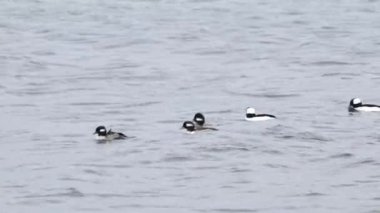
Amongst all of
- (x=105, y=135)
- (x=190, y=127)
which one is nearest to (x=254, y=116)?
(x=190, y=127)

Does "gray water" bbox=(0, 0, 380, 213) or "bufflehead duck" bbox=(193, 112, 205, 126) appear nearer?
"gray water" bbox=(0, 0, 380, 213)

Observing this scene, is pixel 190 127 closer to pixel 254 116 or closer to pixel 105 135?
pixel 105 135

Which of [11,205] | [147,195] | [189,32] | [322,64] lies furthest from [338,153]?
[189,32]

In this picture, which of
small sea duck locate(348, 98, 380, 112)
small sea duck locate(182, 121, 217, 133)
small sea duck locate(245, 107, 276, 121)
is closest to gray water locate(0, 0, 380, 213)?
small sea duck locate(182, 121, 217, 133)

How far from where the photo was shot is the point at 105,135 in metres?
28.3

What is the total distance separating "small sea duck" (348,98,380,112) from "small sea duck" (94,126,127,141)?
584 cm

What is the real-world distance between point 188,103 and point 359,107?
4077mm

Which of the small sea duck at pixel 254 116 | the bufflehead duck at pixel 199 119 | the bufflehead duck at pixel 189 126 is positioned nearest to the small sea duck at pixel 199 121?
the bufflehead duck at pixel 199 119

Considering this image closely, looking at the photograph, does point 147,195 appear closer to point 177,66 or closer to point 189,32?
point 177,66

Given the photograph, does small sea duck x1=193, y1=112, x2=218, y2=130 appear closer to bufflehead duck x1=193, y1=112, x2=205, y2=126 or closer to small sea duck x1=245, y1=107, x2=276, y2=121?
bufflehead duck x1=193, y1=112, x2=205, y2=126

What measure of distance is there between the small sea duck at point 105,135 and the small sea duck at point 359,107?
19.1 feet

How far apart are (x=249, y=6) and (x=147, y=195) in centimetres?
3153

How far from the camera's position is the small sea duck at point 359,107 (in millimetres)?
31969

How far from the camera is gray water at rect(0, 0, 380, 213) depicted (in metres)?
24.2
